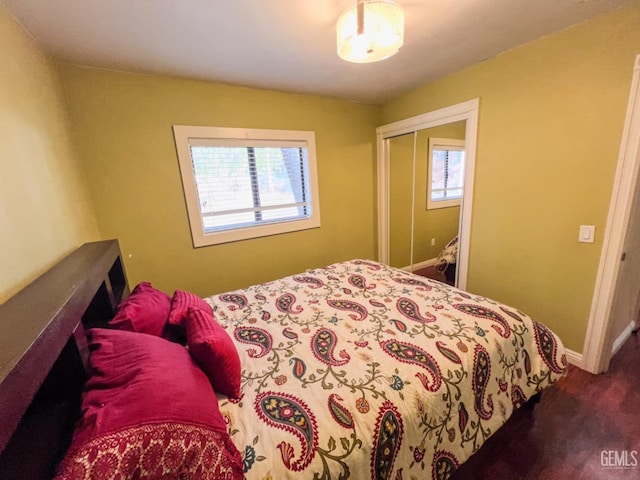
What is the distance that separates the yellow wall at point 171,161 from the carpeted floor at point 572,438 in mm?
2185

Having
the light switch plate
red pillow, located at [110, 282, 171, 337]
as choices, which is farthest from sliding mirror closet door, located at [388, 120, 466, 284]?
red pillow, located at [110, 282, 171, 337]

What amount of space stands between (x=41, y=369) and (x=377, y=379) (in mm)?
1023

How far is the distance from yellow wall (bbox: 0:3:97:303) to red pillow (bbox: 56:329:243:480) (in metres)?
0.56

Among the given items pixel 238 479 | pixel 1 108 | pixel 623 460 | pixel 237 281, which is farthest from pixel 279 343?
pixel 623 460

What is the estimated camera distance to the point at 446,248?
9.36 ft

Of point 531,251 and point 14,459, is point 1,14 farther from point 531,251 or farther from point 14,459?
point 531,251

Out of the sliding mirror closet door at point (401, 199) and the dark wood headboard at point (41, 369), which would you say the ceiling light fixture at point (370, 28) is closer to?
the dark wood headboard at point (41, 369)

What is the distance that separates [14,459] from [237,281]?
205cm

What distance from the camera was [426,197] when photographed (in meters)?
3.04

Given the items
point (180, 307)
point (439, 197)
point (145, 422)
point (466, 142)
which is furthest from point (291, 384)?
point (439, 197)

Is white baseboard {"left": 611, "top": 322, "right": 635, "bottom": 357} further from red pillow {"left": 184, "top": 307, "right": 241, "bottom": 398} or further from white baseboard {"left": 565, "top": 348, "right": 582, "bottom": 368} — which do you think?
red pillow {"left": 184, "top": 307, "right": 241, "bottom": 398}

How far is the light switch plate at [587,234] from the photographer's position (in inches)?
68.5

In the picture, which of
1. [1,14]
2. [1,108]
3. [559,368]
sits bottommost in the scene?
[559,368]

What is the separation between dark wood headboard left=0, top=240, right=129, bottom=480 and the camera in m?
0.51
